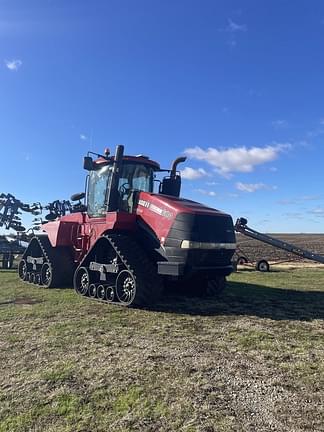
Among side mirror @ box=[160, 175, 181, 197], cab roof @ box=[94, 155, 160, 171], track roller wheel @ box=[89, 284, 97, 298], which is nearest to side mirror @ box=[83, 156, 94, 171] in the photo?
cab roof @ box=[94, 155, 160, 171]

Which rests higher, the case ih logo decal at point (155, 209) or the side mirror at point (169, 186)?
the side mirror at point (169, 186)

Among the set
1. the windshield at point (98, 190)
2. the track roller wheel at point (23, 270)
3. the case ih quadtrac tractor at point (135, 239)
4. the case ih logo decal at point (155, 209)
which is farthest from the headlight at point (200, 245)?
the track roller wheel at point (23, 270)

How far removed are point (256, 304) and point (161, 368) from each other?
4.70 metres

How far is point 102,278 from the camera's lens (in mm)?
9266

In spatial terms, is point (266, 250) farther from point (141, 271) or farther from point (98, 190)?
point (141, 271)

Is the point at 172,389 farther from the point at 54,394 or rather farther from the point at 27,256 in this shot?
the point at 27,256

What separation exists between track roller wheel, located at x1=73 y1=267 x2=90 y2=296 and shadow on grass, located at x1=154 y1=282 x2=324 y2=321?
2.00m

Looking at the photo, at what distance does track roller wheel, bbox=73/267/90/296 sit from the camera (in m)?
9.87

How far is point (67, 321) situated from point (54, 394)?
3.16 m

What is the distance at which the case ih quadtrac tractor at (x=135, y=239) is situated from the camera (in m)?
8.16

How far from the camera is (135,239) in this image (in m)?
9.27

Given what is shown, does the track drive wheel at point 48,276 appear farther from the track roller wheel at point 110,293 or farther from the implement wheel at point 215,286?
the implement wheel at point 215,286

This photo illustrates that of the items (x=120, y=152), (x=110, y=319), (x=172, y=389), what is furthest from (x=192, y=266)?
(x=172, y=389)

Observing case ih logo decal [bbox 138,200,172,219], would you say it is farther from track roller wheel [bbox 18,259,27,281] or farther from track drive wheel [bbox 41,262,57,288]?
track roller wheel [bbox 18,259,27,281]
